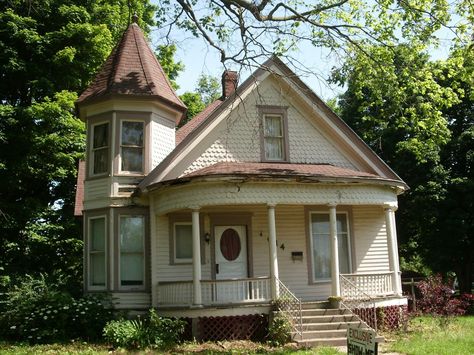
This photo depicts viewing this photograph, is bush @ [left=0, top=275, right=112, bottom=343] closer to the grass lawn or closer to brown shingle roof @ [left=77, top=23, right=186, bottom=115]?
the grass lawn

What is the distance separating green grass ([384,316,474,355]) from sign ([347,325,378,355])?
5.72m

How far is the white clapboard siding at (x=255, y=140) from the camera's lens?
16.0m

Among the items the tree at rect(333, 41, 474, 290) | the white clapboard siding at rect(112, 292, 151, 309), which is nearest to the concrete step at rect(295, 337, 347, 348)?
the white clapboard siding at rect(112, 292, 151, 309)

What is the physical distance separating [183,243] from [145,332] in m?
3.25

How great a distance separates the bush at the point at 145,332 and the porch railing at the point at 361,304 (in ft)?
14.9

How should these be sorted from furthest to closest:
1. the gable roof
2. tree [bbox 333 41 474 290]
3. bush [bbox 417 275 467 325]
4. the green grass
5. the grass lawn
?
tree [bbox 333 41 474 290], the gable roof, bush [bbox 417 275 467 325], the grass lawn, the green grass

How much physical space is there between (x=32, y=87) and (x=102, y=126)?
23.8ft

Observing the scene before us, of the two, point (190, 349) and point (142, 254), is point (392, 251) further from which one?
point (142, 254)

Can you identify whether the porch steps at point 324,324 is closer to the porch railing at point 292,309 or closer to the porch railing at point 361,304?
the porch railing at point 292,309

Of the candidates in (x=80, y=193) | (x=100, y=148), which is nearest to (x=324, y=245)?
(x=100, y=148)

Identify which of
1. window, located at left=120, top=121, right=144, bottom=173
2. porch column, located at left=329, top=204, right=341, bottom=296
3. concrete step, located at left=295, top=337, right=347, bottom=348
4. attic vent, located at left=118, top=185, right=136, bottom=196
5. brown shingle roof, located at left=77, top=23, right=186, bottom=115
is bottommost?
concrete step, located at left=295, top=337, right=347, bottom=348

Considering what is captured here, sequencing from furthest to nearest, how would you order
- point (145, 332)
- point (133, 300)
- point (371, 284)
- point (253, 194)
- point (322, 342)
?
point (371, 284) → point (133, 300) → point (253, 194) → point (145, 332) → point (322, 342)

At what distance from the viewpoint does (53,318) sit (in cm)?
1364

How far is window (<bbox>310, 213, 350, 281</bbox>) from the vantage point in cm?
1620
